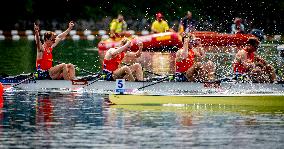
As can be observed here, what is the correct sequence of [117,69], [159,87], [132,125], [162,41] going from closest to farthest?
[132,125]
[159,87]
[117,69]
[162,41]

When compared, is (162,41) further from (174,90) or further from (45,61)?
(174,90)

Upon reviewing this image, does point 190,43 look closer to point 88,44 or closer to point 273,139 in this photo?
point 273,139

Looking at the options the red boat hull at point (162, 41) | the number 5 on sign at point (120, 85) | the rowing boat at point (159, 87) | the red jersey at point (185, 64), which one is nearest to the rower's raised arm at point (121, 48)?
the rowing boat at point (159, 87)

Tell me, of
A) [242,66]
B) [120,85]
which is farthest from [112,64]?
[120,85]

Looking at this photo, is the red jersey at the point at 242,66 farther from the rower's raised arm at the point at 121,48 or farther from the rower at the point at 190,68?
the rower's raised arm at the point at 121,48

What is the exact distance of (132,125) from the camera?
27.2 m

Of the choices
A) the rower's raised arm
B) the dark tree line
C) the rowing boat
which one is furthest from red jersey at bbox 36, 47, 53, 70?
the dark tree line

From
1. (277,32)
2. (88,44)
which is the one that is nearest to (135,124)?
(88,44)

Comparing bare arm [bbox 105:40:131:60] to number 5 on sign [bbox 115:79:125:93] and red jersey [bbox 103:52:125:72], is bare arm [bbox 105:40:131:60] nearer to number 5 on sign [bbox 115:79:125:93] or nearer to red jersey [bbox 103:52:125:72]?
red jersey [bbox 103:52:125:72]

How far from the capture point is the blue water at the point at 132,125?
24625 millimetres

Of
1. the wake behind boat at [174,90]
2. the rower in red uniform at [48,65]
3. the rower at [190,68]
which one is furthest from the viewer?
the rower in red uniform at [48,65]

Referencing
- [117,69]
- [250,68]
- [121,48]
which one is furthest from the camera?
[117,69]

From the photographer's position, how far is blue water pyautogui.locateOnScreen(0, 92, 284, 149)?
2462cm

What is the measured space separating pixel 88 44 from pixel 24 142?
4934 centimetres
